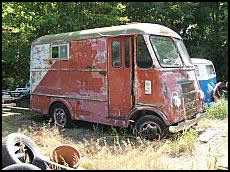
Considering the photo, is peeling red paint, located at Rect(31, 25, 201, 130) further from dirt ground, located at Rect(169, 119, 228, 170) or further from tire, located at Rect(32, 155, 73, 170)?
tire, located at Rect(32, 155, 73, 170)

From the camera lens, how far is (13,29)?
14.5 meters

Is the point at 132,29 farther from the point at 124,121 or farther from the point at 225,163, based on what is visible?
the point at 225,163

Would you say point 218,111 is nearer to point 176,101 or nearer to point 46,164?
point 176,101

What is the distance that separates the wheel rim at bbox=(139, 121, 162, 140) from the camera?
7498 mm

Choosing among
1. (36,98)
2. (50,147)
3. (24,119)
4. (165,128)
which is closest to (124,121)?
(165,128)

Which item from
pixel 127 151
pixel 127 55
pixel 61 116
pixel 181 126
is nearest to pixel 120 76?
pixel 127 55

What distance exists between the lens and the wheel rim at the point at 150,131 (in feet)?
24.6

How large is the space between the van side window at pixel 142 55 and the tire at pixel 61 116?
2.93m

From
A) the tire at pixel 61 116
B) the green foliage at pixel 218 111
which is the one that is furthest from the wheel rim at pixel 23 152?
the green foliage at pixel 218 111

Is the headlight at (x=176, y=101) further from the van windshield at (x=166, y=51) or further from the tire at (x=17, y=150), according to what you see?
the tire at (x=17, y=150)

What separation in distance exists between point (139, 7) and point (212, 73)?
591cm

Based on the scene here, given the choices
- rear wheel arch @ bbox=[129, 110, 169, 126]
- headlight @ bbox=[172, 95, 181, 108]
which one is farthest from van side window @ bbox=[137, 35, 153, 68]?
rear wheel arch @ bbox=[129, 110, 169, 126]

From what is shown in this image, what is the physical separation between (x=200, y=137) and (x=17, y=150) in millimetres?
4190

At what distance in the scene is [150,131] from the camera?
7559 millimetres
